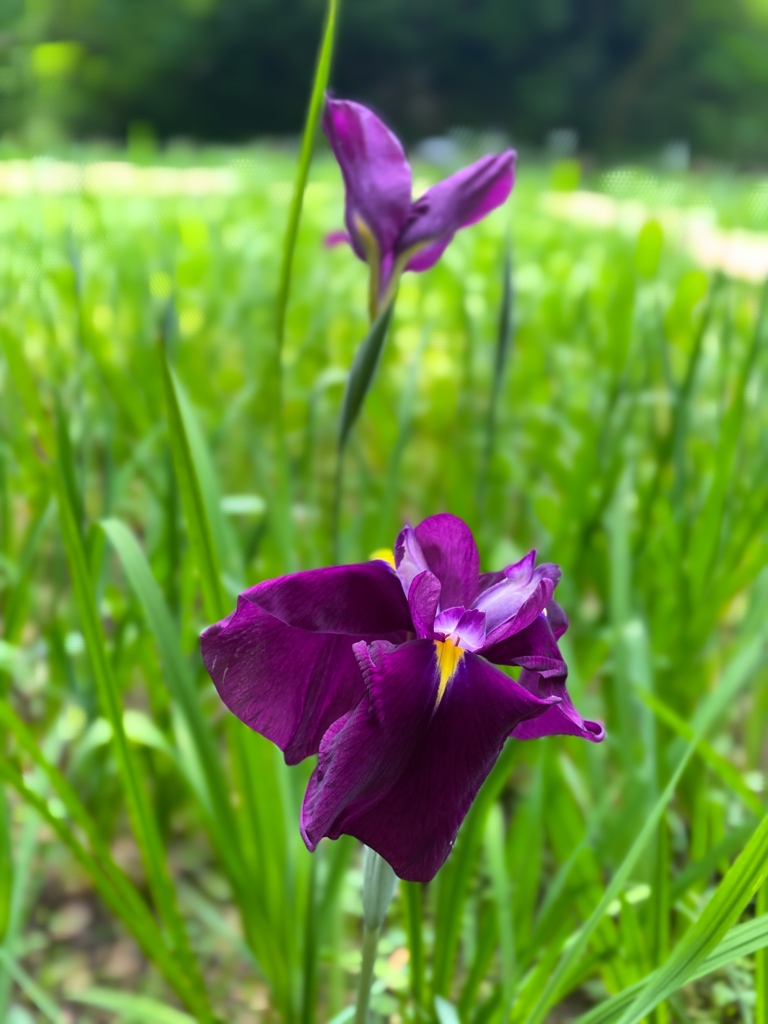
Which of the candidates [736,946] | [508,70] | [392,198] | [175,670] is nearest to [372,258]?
[392,198]

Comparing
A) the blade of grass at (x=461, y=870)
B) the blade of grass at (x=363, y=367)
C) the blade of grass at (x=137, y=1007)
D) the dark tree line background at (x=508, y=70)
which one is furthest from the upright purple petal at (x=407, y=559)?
the dark tree line background at (x=508, y=70)

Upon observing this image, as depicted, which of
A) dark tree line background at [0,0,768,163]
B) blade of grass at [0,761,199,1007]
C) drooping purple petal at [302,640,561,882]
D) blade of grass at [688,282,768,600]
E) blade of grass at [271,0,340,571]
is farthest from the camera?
dark tree line background at [0,0,768,163]

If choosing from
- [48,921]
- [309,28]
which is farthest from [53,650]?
[309,28]

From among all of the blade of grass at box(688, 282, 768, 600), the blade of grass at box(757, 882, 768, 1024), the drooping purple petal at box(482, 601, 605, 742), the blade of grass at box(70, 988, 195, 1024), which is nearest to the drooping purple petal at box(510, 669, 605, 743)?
the drooping purple petal at box(482, 601, 605, 742)

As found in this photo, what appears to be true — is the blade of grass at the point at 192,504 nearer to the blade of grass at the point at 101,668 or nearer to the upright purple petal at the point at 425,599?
the blade of grass at the point at 101,668

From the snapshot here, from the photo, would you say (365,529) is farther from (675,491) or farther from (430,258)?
(430,258)

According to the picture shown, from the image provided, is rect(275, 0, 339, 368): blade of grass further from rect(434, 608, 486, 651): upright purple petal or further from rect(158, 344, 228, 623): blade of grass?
rect(434, 608, 486, 651): upright purple petal
